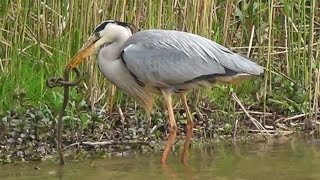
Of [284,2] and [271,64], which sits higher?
[284,2]

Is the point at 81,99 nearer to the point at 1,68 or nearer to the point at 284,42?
the point at 1,68

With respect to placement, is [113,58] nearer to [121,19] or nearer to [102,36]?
[102,36]

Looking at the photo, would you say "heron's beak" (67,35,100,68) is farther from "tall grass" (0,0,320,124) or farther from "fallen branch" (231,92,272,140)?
"fallen branch" (231,92,272,140)

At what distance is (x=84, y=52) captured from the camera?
643 centimetres

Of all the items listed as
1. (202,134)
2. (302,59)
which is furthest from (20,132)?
(302,59)

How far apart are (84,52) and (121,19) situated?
2.67 feet

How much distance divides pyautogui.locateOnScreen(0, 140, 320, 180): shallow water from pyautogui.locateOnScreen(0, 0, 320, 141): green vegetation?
717mm

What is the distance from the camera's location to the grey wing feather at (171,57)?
6348mm

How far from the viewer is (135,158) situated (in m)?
6.27

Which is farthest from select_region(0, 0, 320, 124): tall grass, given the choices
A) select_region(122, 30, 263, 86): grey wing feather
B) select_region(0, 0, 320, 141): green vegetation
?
select_region(122, 30, 263, 86): grey wing feather

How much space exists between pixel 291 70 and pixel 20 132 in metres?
2.78

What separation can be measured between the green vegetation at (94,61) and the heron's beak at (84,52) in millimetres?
468

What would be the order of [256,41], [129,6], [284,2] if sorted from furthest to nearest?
[256,41]
[284,2]
[129,6]

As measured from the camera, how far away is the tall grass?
7027 mm
